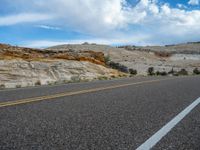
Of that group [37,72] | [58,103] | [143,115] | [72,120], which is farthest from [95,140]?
[37,72]

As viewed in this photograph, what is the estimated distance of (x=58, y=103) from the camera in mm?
9383

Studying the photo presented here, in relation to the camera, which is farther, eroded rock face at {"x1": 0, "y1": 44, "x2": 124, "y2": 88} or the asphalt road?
eroded rock face at {"x1": 0, "y1": 44, "x2": 124, "y2": 88}

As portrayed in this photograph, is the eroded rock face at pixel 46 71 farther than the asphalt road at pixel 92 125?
Yes

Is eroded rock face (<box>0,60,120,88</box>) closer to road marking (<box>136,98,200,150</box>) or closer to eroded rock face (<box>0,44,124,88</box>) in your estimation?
eroded rock face (<box>0,44,124,88</box>)

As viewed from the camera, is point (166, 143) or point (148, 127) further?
point (148, 127)

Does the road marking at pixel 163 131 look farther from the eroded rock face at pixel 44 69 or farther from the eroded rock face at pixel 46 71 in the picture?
the eroded rock face at pixel 46 71

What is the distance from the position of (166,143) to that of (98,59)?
1443 inches

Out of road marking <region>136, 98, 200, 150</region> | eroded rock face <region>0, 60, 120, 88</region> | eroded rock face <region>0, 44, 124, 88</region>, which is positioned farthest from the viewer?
eroded rock face <region>0, 44, 124, 88</region>

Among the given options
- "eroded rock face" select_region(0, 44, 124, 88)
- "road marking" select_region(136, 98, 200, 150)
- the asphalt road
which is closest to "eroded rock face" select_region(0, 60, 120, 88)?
"eroded rock face" select_region(0, 44, 124, 88)

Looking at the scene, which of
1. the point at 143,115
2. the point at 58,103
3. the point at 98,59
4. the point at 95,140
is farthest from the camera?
the point at 98,59

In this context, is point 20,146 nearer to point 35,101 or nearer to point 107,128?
point 107,128

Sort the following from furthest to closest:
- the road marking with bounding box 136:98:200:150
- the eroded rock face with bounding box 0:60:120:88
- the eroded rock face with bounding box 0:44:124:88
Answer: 1. the eroded rock face with bounding box 0:44:124:88
2. the eroded rock face with bounding box 0:60:120:88
3. the road marking with bounding box 136:98:200:150

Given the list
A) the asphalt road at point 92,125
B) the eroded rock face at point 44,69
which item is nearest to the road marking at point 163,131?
the asphalt road at point 92,125

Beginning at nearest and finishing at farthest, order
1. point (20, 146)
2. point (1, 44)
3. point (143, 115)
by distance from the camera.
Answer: point (20, 146), point (143, 115), point (1, 44)
